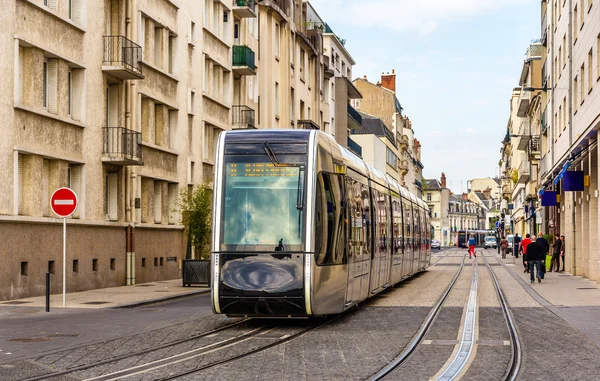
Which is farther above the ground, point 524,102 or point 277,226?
point 524,102

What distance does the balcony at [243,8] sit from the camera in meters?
46.6

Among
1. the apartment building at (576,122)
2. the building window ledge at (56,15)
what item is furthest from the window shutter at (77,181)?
the apartment building at (576,122)

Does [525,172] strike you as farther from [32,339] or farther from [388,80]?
[32,339]

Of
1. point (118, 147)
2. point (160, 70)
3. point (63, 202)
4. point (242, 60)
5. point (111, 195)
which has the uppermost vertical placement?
point (242, 60)

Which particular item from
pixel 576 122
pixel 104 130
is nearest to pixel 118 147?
pixel 104 130

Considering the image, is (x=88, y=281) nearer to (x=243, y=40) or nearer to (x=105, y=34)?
(x=105, y=34)

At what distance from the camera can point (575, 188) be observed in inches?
1406

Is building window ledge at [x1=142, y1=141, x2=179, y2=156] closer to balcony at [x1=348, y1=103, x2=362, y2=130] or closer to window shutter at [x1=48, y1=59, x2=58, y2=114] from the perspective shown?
window shutter at [x1=48, y1=59, x2=58, y2=114]

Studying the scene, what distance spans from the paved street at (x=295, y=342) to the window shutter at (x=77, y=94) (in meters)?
9.16

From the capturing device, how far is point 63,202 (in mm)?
22125

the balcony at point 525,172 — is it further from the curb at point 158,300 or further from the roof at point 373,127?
the curb at point 158,300

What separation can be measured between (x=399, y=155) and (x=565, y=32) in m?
76.9

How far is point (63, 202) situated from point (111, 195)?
1105cm

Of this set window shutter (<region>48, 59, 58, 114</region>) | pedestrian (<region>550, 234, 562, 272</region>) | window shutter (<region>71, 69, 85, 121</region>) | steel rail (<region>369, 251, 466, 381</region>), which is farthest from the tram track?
pedestrian (<region>550, 234, 562, 272</region>)
